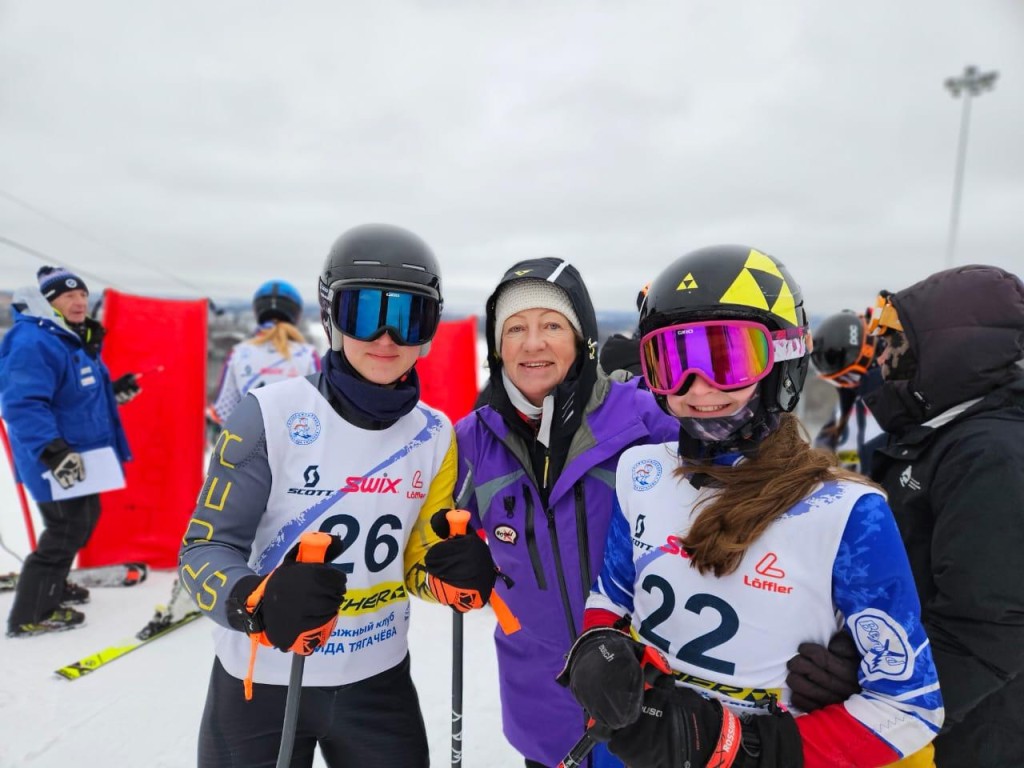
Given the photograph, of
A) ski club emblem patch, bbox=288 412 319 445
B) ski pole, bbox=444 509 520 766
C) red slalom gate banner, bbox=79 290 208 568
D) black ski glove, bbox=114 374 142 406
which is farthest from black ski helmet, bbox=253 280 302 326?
ski pole, bbox=444 509 520 766

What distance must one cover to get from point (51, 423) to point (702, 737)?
203 inches

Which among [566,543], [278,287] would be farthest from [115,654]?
[566,543]

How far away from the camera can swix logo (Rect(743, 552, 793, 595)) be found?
1359 mm

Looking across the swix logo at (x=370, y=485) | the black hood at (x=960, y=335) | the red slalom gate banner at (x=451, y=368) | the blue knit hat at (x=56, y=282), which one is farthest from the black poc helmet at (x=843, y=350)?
the blue knit hat at (x=56, y=282)

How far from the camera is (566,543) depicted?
6.47 feet

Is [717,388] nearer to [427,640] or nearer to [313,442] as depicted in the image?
[313,442]

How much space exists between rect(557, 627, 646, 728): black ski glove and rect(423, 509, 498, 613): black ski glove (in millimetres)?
435

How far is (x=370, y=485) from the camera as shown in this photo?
1877 millimetres

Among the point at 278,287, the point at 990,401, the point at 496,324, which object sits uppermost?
the point at 278,287

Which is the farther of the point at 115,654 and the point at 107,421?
the point at 107,421

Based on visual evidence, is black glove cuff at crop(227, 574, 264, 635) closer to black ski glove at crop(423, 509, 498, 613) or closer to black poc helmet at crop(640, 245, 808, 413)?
black ski glove at crop(423, 509, 498, 613)

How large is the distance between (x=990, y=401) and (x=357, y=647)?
6.73ft

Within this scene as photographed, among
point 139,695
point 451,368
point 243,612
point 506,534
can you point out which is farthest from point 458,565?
point 451,368

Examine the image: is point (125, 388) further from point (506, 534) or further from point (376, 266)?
point (506, 534)
